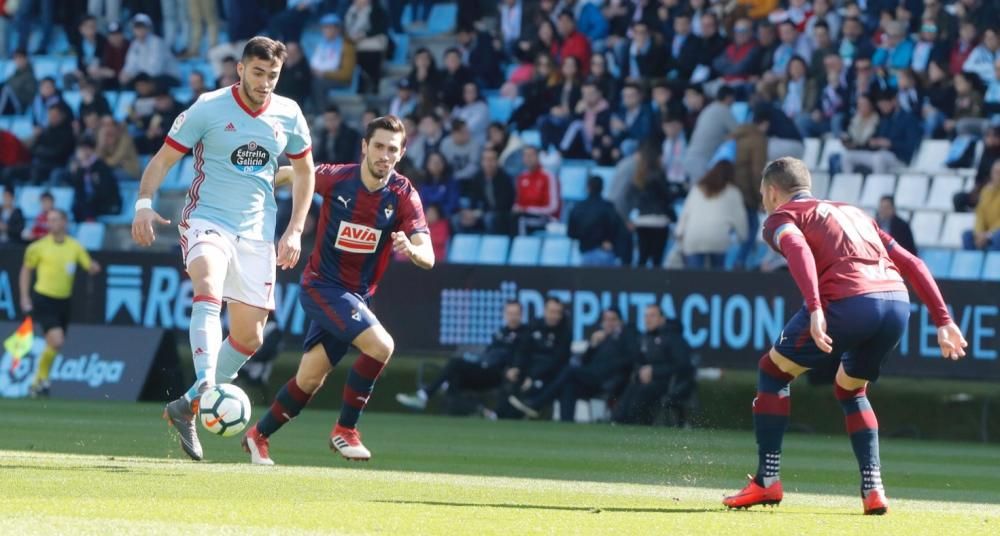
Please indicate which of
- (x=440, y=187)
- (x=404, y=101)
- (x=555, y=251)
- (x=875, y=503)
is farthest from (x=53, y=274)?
(x=875, y=503)

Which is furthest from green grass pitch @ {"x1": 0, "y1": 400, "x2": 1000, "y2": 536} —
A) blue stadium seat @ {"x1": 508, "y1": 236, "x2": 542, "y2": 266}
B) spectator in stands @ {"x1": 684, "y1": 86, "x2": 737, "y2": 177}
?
spectator in stands @ {"x1": 684, "y1": 86, "x2": 737, "y2": 177}

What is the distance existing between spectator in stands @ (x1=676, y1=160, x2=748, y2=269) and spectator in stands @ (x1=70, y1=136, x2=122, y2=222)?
8.19 metres

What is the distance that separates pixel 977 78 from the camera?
19812 millimetres

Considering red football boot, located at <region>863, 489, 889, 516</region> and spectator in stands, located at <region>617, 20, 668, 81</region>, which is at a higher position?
spectator in stands, located at <region>617, 20, 668, 81</region>

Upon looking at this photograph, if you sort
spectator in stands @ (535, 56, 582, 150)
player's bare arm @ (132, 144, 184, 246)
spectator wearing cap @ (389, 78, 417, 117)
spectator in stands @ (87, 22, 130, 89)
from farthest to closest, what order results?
1. spectator in stands @ (87, 22, 130, 89)
2. spectator wearing cap @ (389, 78, 417, 117)
3. spectator in stands @ (535, 56, 582, 150)
4. player's bare arm @ (132, 144, 184, 246)

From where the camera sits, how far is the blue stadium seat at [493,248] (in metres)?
20.3

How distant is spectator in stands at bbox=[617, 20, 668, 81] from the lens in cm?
2181

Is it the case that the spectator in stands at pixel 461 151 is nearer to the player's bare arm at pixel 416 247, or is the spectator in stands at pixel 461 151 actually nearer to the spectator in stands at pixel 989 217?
the spectator in stands at pixel 989 217

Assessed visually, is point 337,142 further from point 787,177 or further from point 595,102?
point 787,177

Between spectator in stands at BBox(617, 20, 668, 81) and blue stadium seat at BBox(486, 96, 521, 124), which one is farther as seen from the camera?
blue stadium seat at BBox(486, 96, 521, 124)

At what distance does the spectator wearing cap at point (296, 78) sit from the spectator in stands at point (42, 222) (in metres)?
3.34

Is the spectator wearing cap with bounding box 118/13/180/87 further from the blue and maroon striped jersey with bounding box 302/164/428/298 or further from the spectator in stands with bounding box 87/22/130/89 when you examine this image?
the blue and maroon striped jersey with bounding box 302/164/428/298

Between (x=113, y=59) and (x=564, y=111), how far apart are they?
319 inches

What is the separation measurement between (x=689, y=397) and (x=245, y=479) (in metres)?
9.01
